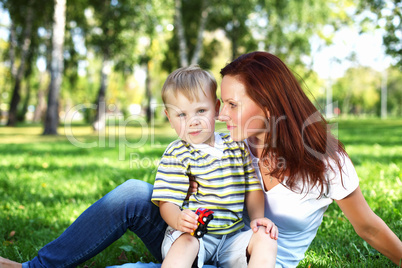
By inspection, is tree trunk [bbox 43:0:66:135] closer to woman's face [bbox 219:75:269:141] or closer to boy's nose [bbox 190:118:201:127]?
boy's nose [bbox 190:118:201:127]

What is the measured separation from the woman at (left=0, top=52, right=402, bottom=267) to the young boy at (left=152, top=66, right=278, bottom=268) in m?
0.12

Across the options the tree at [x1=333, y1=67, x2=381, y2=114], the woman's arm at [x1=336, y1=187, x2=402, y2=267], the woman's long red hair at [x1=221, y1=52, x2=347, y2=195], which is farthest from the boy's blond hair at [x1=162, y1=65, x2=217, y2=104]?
the tree at [x1=333, y1=67, x2=381, y2=114]

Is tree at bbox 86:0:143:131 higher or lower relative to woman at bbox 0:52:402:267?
higher

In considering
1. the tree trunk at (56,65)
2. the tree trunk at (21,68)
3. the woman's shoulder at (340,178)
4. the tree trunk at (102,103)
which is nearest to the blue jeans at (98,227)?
the woman's shoulder at (340,178)

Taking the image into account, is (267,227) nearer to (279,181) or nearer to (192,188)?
(279,181)

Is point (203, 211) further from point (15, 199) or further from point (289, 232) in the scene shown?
point (15, 199)

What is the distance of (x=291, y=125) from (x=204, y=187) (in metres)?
0.56

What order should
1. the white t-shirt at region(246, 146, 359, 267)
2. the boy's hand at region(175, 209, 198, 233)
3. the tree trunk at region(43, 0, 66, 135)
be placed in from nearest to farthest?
the boy's hand at region(175, 209, 198, 233) < the white t-shirt at region(246, 146, 359, 267) < the tree trunk at region(43, 0, 66, 135)

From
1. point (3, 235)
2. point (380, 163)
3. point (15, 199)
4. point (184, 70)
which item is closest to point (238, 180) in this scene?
point (184, 70)

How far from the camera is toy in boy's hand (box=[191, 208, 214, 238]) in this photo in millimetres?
1764

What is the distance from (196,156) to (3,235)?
6.48 feet

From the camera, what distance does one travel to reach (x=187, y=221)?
1777mm

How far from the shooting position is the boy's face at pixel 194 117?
2.11 m

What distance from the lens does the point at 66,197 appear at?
412 cm
